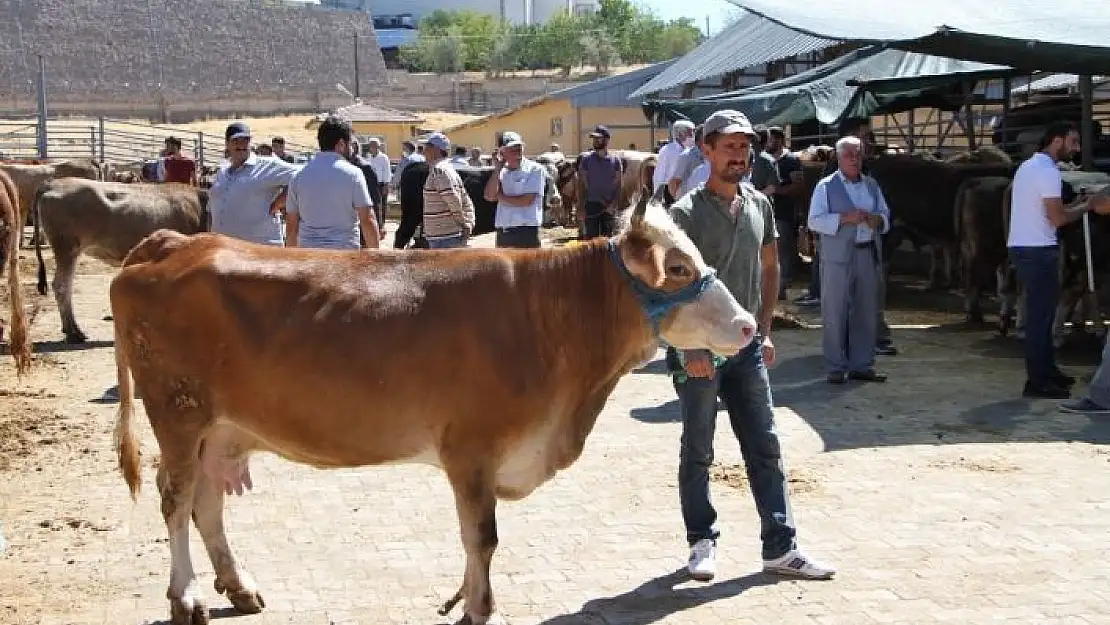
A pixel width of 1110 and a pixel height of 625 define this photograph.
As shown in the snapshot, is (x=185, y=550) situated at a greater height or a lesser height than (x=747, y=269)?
lesser

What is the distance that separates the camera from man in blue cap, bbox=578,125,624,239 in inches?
640

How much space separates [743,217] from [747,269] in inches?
9.3

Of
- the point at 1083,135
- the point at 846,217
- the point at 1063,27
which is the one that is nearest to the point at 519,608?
the point at 846,217

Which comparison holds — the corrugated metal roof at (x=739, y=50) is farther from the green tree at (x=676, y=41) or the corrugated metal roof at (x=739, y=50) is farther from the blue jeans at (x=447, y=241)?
the green tree at (x=676, y=41)

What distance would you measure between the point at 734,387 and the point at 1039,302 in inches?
195

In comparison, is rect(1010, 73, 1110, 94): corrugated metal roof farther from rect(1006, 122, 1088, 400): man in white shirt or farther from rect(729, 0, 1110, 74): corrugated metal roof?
rect(1006, 122, 1088, 400): man in white shirt

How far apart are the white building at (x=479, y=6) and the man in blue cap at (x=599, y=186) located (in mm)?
145372

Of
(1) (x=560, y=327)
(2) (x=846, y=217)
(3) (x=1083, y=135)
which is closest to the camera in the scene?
(1) (x=560, y=327)

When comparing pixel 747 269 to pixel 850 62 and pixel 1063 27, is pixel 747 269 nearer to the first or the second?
pixel 1063 27

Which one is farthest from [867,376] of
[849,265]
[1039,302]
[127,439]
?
[127,439]

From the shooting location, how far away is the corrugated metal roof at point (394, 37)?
159125mm

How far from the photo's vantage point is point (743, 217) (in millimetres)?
6199

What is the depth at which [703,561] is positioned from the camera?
617 centimetres

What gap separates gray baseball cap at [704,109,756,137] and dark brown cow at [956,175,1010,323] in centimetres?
855
